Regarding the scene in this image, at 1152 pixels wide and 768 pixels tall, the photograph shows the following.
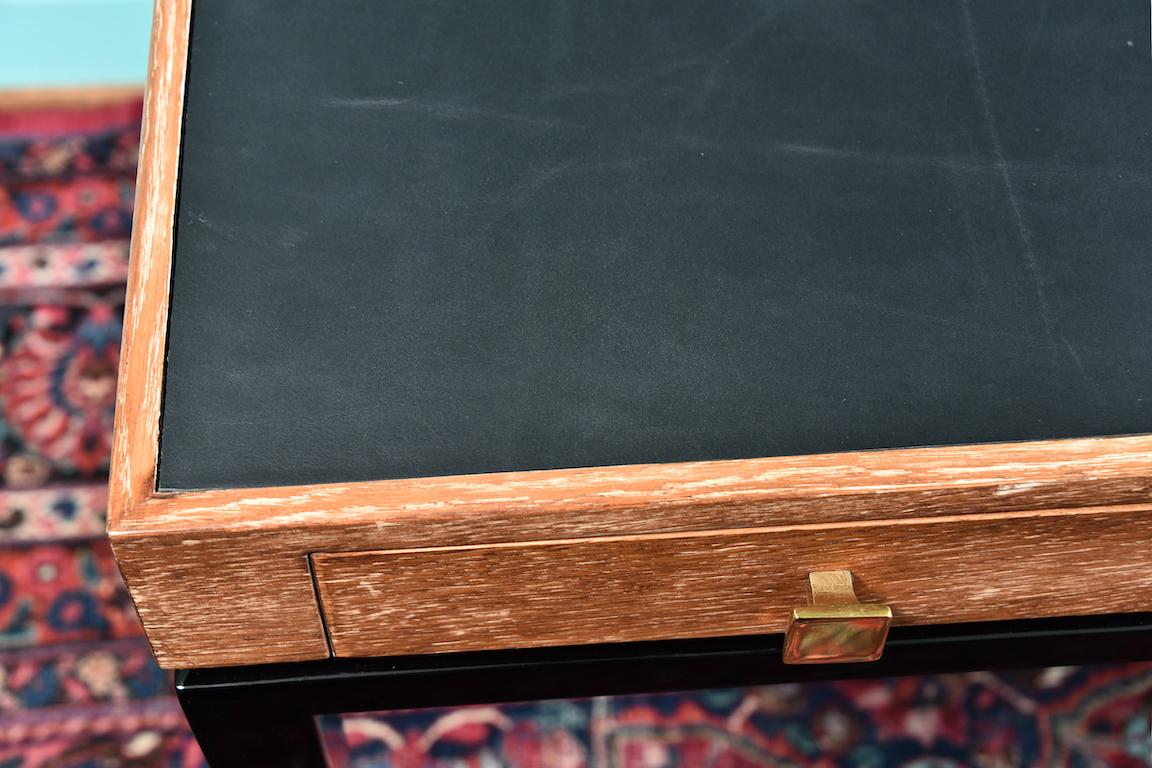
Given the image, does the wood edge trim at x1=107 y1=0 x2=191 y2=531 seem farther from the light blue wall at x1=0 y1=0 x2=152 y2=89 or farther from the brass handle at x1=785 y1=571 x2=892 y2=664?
the light blue wall at x1=0 y1=0 x2=152 y2=89

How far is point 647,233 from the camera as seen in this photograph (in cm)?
70

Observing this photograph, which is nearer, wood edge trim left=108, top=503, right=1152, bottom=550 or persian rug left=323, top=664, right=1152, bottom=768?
wood edge trim left=108, top=503, right=1152, bottom=550

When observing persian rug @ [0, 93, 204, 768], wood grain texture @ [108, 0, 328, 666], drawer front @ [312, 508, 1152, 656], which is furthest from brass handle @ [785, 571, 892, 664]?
persian rug @ [0, 93, 204, 768]

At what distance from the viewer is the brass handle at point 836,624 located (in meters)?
0.64

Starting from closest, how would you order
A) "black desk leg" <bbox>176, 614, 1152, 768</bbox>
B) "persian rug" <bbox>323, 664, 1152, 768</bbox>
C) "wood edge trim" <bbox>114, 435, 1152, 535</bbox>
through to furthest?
"wood edge trim" <bbox>114, 435, 1152, 535</bbox> < "black desk leg" <bbox>176, 614, 1152, 768</bbox> < "persian rug" <bbox>323, 664, 1152, 768</bbox>

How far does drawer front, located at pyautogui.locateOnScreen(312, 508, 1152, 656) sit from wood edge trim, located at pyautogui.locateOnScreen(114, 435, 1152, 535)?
24mm

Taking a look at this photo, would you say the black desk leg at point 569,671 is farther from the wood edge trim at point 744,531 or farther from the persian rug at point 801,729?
the persian rug at point 801,729

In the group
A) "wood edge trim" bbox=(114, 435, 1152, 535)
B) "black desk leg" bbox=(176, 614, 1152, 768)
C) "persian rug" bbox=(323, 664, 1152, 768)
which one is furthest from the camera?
"persian rug" bbox=(323, 664, 1152, 768)

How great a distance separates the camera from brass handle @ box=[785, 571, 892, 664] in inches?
25.2

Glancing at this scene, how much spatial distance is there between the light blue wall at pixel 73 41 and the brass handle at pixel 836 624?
103 cm

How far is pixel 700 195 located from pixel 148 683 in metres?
0.60

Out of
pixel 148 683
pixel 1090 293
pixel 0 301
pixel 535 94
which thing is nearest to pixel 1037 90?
pixel 1090 293

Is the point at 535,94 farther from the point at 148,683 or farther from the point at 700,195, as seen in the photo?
the point at 148,683

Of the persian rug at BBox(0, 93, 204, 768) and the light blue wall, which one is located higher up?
the light blue wall
